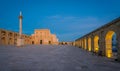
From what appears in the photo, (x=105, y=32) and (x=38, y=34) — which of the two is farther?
(x=38, y=34)

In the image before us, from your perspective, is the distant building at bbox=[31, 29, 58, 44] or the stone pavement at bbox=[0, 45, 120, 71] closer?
the stone pavement at bbox=[0, 45, 120, 71]

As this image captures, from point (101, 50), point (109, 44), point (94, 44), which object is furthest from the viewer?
point (94, 44)

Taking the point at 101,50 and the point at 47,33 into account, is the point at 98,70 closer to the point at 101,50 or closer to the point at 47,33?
the point at 101,50

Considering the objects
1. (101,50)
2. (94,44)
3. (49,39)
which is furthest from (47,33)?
(101,50)

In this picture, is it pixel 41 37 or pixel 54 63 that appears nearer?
pixel 54 63

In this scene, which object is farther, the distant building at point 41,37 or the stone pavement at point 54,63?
the distant building at point 41,37

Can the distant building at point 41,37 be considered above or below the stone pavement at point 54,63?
above

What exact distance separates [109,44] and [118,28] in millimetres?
4066

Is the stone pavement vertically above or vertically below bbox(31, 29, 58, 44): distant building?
below

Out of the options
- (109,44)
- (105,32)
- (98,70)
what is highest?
(105,32)

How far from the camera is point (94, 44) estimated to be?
74.8ft

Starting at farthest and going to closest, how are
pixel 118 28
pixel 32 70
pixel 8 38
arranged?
pixel 8 38
pixel 118 28
pixel 32 70

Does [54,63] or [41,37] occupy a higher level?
[41,37]

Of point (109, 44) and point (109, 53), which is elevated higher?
point (109, 44)
